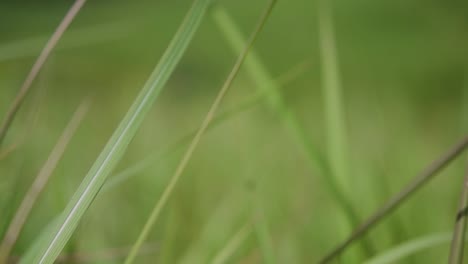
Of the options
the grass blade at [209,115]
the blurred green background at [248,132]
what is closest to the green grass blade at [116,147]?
the grass blade at [209,115]

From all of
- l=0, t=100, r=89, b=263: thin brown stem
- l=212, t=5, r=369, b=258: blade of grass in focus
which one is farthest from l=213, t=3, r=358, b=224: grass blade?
l=0, t=100, r=89, b=263: thin brown stem

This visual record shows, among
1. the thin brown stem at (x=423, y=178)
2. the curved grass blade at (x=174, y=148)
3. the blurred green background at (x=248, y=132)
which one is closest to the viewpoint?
the thin brown stem at (x=423, y=178)

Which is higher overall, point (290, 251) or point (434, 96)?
point (434, 96)

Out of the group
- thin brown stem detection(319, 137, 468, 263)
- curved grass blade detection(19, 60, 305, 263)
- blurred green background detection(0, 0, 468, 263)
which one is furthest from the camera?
blurred green background detection(0, 0, 468, 263)

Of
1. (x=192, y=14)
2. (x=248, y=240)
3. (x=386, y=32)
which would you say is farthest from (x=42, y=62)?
(x=386, y=32)

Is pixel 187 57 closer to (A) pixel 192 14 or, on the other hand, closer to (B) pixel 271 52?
(B) pixel 271 52

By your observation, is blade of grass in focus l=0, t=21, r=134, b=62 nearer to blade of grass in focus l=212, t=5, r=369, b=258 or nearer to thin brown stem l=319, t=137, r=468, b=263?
blade of grass in focus l=212, t=5, r=369, b=258

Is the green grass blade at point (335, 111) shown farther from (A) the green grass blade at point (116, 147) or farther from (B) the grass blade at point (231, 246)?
(A) the green grass blade at point (116, 147)
